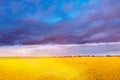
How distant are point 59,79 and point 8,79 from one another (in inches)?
162

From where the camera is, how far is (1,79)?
78.2 feet

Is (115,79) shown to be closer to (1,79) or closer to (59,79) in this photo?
(59,79)

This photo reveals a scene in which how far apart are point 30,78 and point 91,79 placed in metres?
5.16

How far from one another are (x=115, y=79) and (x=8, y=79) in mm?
8430

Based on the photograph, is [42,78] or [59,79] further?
[42,78]

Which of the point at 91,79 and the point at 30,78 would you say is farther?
the point at 30,78

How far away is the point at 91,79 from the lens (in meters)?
23.1

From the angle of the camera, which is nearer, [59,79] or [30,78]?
[59,79]

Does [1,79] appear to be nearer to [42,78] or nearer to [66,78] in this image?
[42,78]

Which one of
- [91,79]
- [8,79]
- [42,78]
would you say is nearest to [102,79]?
[91,79]

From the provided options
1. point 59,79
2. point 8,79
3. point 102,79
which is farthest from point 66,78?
point 8,79

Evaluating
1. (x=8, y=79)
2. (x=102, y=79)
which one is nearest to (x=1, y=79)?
(x=8, y=79)

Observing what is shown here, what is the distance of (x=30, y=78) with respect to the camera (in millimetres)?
24594

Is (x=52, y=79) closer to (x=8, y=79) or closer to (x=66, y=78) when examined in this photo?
(x=66, y=78)
